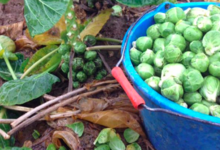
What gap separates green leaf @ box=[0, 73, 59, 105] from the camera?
4.49ft

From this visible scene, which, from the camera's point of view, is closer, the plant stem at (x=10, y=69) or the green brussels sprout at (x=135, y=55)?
the green brussels sprout at (x=135, y=55)

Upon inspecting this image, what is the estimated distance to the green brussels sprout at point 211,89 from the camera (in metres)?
0.93

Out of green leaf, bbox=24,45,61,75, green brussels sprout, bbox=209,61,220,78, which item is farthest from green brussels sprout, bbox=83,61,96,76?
green brussels sprout, bbox=209,61,220,78

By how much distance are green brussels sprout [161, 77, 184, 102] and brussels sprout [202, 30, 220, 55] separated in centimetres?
19

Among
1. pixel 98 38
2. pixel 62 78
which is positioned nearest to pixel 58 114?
pixel 62 78

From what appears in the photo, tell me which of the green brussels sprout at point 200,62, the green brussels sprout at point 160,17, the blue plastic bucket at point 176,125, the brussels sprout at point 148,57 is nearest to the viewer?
the blue plastic bucket at point 176,125

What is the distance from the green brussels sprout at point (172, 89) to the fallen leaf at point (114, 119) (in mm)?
426

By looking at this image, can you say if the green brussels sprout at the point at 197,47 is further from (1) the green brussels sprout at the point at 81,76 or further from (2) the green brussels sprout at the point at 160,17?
(1) the green brussels sprout at the point at 81,76

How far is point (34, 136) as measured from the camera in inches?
55.1

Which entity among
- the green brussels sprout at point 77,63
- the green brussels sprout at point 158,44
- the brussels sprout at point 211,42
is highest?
the brussels sprout at point 211,42

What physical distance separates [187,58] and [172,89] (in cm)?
20

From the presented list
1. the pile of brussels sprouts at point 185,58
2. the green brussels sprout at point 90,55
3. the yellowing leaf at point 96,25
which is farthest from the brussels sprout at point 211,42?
the yellowing leaf at point 96,25

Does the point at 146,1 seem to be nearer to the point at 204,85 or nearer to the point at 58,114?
the point at 204,85

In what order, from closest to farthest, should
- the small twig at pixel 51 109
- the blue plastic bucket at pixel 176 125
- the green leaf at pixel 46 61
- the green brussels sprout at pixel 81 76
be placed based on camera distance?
the blue plastic bucket at pixel 176 125
the small twig at pixel 51 109
the green brussels sprout at pixel 81 76
the green leaf at pixel 46 61
